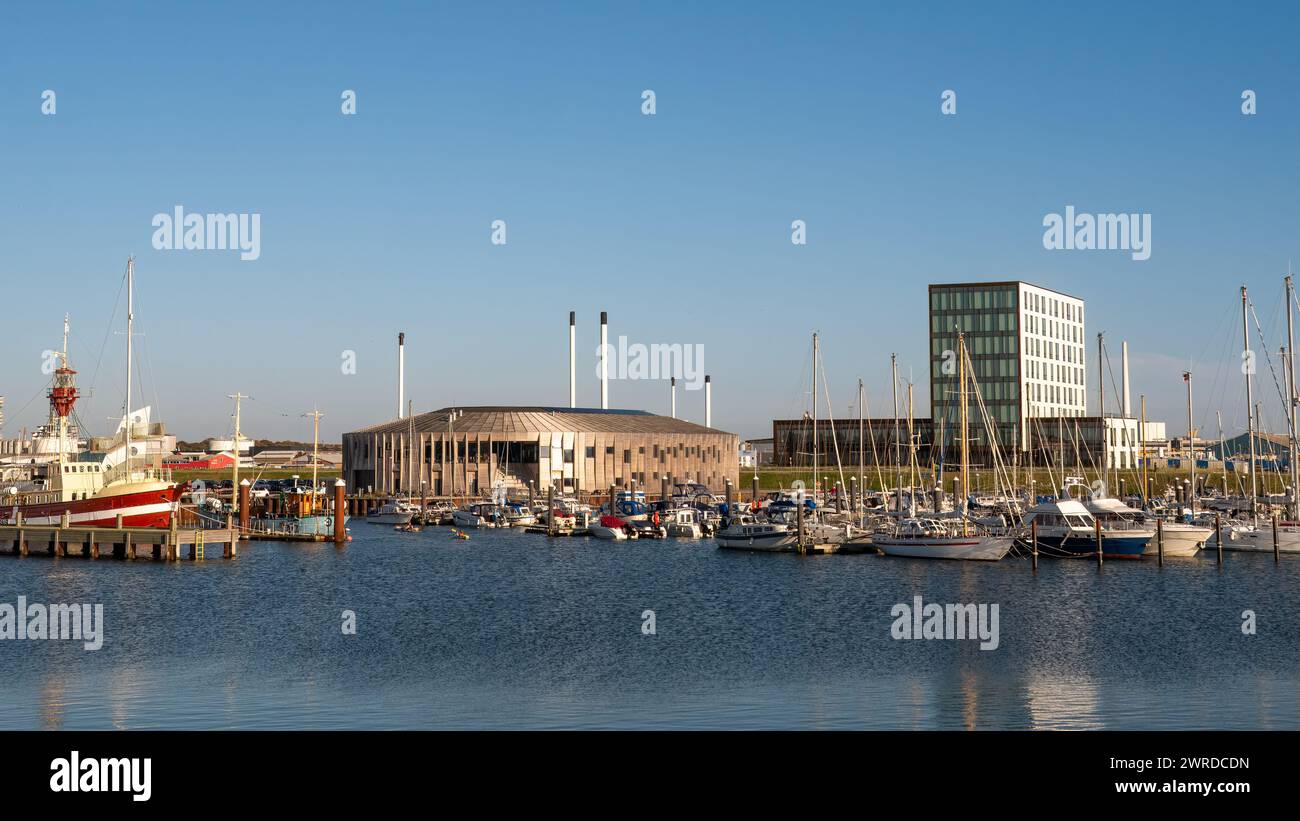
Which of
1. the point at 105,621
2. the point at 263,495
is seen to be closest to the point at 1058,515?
the point at 105,621

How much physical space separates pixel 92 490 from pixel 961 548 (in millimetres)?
58330

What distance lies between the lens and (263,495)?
13562 centimetres

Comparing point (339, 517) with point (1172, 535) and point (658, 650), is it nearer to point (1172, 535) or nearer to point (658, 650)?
point (1172, 535)

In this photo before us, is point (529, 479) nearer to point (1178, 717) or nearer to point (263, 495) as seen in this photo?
point (263, 495)

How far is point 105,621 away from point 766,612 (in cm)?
2677

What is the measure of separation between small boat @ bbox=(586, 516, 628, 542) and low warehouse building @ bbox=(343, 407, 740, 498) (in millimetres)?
43602

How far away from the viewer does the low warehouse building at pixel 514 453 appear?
161625 mm

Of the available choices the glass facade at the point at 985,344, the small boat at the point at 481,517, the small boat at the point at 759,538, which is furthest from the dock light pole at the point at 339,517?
the glass facade at the point at 985,344

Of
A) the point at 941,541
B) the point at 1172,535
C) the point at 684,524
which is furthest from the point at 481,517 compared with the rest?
the point at 1172,535

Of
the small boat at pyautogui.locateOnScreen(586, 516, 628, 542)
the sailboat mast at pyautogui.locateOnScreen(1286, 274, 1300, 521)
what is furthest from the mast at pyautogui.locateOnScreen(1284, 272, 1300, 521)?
the small boat at pyautogui.locateOnScreen(586, 516, 628, 542)

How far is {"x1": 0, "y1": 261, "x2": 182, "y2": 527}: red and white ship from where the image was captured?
284ft

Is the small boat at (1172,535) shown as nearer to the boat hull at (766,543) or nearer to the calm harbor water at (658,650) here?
the calm harbor water at (658,650)

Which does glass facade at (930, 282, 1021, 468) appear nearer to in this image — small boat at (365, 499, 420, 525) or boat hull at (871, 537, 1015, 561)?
Answer: small boat at (365, 499, 420, 525)

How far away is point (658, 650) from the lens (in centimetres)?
4259
